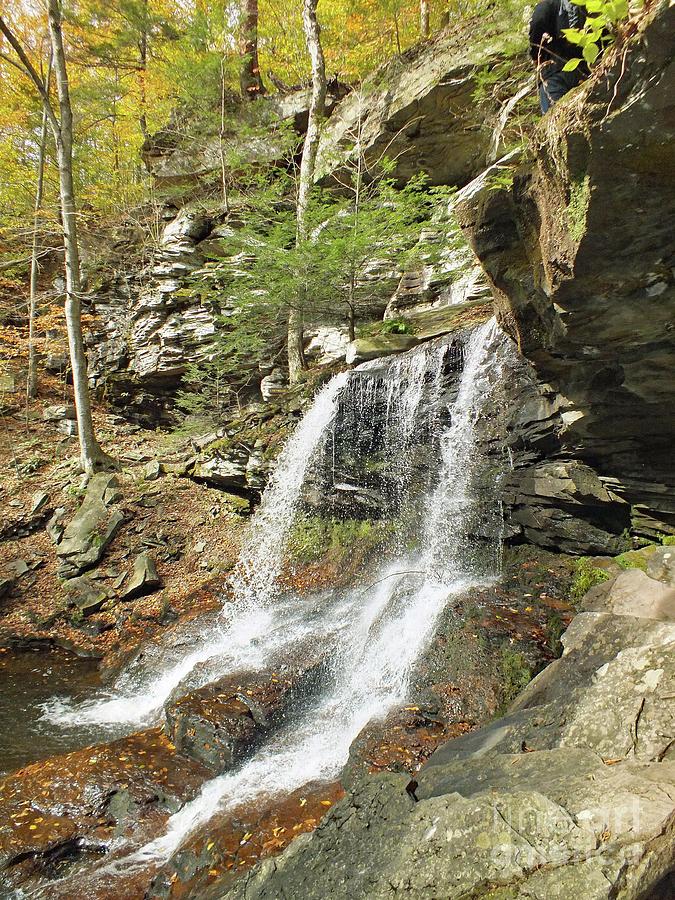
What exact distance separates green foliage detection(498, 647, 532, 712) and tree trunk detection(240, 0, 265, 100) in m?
18.1

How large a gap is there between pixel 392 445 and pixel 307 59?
1641 cm

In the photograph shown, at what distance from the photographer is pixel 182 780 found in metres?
4.41

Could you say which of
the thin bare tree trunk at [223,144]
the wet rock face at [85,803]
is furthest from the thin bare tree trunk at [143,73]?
the wet rock face at [85,803]

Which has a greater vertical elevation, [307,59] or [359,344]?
[307,59]

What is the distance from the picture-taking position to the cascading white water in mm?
4230

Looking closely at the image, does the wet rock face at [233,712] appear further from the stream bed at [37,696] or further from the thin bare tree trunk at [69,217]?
the thin bare tree trunk at [69,217]

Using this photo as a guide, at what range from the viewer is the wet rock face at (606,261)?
2525 millimetres

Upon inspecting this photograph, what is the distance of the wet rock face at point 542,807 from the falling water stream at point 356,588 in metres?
1.82

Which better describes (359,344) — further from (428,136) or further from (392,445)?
(428,136)

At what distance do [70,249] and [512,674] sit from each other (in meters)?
11.7

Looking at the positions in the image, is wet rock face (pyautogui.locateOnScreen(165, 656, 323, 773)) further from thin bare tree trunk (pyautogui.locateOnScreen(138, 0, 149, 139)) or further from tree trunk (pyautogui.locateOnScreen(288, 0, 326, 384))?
→ thin bare tree trunk (pyautogui.locateOnScreen(138, 0, 149, 139))

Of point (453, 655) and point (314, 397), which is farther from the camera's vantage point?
point (314, 397)

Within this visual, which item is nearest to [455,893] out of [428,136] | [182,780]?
[182,780]

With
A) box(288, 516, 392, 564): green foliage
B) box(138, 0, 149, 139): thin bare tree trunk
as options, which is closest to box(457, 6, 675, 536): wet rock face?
box(288, 516, 392, 564): green foliage
